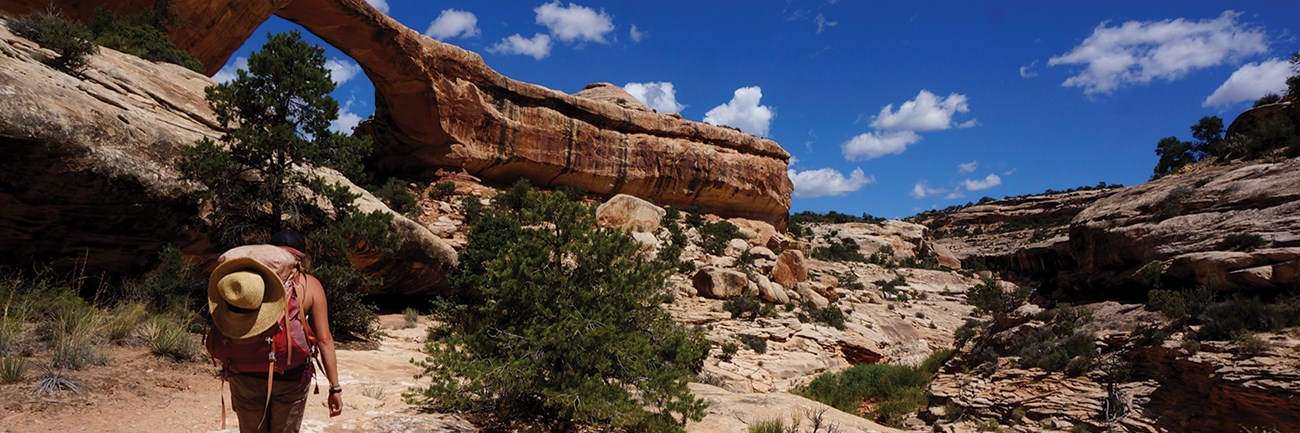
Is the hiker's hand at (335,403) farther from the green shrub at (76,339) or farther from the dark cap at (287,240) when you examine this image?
the green shrub at (76,339)

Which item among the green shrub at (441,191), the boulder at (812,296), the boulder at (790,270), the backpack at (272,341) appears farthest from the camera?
the green shrub at (441,191)

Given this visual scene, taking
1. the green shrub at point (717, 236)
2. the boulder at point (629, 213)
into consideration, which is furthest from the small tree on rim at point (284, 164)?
the green shrub at point (717, 236)

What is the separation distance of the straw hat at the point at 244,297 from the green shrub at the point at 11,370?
3.40m

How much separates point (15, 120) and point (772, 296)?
17.8 m

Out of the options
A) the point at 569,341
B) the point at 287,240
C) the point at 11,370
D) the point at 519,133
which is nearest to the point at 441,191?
the point at 519,133

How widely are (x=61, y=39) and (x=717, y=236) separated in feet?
75.6

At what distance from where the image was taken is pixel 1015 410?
12234 millimetres

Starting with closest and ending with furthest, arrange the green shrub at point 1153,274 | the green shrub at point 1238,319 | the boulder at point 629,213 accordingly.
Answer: the green shrub at point 1238,319 < the green shrub at point 1153,274 < the boulder at point 629,213

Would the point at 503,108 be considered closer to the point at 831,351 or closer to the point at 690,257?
the point at 690,257

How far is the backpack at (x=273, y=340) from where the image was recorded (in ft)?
8.93

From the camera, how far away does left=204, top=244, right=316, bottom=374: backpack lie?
272 cm

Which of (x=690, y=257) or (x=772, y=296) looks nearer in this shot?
(x=772, y=296)

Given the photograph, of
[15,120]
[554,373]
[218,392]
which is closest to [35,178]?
[15,120]

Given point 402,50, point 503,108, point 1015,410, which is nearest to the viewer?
point 1015,410
